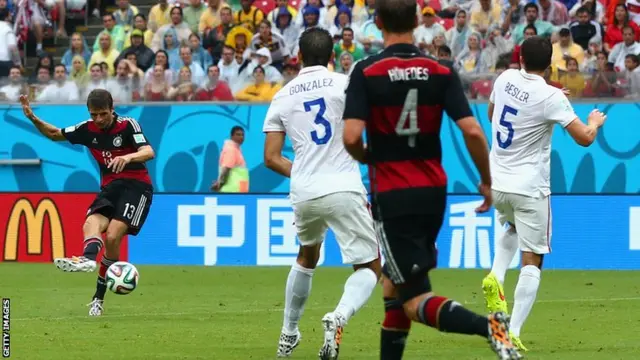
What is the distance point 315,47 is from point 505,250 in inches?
96.4

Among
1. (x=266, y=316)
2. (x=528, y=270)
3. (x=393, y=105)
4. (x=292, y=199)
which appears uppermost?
(x=393, y=105)

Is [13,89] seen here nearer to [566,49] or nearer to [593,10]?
[566,49]

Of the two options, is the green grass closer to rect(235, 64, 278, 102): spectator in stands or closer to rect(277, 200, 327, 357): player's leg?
rect(277, 200, 327, 357): player's leg

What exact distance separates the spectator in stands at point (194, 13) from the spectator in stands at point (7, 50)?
317cm

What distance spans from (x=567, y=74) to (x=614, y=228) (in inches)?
100

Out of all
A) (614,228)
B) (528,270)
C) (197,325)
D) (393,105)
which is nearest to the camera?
(393,105)

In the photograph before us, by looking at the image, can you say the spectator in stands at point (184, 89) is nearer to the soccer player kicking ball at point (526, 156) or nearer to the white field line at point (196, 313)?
the white field line at point (196, 313)

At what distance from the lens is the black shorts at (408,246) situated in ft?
23.7

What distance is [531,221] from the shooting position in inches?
391

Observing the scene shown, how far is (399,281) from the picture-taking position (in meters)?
7.26

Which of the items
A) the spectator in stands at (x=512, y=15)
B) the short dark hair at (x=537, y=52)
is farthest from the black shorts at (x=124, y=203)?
the spectator in stands at (x=512, y=15)

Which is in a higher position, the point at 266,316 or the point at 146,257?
the point at 266,316

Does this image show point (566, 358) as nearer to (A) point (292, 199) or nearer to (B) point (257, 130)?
(A) point (292, 199)

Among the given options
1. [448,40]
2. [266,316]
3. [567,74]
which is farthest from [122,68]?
[266,316]
